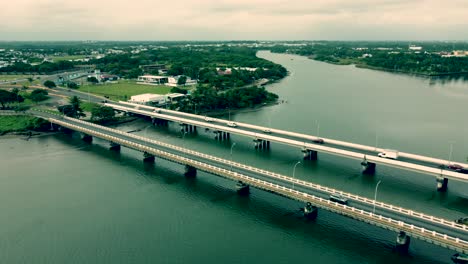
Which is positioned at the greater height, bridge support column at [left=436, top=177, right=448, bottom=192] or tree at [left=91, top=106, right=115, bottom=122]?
tree at [left=91, top=106, right=115, bottom=122]

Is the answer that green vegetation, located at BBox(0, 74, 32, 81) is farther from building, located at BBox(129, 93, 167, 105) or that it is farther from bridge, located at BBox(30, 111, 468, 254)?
bridge, located at BBox(30, 111, 468, 254)

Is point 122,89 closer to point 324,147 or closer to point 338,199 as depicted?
point 324,147

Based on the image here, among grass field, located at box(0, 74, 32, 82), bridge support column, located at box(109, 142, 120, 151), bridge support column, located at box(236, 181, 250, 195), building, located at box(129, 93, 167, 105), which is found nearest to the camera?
bridge support column, located at box(236, 181, 250, 195)

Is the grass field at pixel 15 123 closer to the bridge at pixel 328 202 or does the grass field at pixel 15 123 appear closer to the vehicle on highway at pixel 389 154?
the bridge at pixel 328 202

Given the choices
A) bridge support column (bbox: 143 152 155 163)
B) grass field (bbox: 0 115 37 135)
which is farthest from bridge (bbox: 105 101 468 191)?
grass field (bbox: 0 115 37 135)

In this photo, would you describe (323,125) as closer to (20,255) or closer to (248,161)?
(248,161)

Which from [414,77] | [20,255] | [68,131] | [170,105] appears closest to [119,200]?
[20,255]
